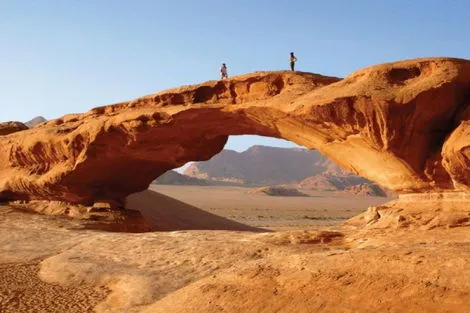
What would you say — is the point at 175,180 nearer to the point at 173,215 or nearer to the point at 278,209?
the point at 278,209

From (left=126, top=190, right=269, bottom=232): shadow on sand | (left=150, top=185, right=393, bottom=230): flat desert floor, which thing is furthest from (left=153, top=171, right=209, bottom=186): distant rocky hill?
(left=126, top=190, right=269, bottom=232): shadow on sand

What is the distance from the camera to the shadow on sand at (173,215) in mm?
21453

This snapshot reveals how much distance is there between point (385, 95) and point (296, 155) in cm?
14964

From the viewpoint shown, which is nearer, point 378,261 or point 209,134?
point 378,261

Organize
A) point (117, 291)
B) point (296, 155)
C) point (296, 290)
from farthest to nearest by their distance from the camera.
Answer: point (296, 155) → point (117, 291) → point (296, 290)

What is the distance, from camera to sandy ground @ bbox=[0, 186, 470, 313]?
5074 mm

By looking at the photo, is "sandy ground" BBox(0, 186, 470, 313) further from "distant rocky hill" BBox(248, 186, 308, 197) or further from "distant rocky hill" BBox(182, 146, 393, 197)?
"distant rocky hill" BBox(182, 146, 393, 197)

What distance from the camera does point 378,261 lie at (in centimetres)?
562

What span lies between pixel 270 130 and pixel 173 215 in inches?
469

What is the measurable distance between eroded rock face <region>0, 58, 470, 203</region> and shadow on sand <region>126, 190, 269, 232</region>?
4.23 meters

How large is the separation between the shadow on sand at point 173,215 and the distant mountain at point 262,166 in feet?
311

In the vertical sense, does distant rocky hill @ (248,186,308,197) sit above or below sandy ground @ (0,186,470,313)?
below

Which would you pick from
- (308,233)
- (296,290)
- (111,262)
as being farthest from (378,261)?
(111,262)

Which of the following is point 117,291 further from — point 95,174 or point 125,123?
point 95,174
